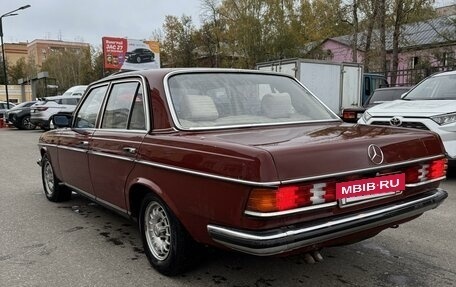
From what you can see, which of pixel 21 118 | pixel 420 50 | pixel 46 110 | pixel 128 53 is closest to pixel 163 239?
pixel 46 110

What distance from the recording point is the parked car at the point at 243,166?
275 centimetres

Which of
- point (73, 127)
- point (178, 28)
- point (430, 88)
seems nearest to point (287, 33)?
point (178, 28)

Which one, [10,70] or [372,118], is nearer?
[372,118]

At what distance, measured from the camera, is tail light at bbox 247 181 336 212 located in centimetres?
269

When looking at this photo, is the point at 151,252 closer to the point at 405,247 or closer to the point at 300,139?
the point at 300,139

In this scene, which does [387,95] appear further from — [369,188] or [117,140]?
[369,188]

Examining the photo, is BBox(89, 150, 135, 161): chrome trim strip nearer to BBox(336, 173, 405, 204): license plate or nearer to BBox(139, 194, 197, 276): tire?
BBox(139, 194, 197, 276): tire

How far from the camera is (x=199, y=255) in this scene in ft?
11.7

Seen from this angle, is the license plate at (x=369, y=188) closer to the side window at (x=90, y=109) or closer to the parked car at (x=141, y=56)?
the side window at (x=90, y=109)

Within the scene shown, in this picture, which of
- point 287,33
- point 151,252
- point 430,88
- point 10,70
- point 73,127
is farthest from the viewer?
point 10,70

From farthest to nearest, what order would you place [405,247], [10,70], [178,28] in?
[10,70]
[178,28]
[405,247]

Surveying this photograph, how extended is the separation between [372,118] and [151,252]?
16.3ft

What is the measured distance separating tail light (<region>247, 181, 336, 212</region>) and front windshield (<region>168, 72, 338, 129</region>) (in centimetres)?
103

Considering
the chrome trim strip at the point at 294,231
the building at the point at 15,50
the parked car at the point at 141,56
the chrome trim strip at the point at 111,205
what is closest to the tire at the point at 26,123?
the parked car at the point at 141,56
